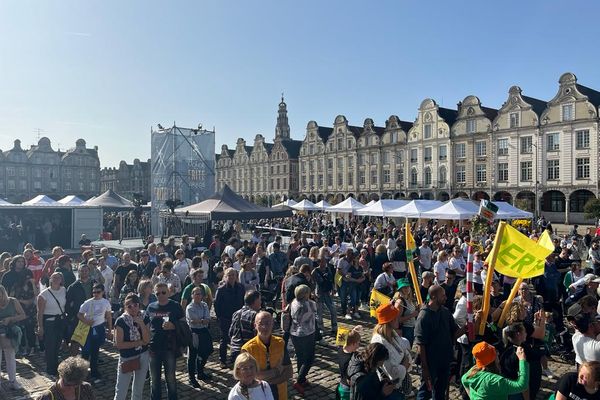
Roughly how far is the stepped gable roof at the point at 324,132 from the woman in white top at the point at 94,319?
5856 centimetres

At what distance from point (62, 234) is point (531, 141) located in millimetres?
40390

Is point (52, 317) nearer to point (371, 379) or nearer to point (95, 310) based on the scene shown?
point (95, 310)

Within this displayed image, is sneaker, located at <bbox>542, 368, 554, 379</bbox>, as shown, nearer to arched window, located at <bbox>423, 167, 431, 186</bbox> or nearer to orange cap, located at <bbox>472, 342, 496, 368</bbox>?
orange cap, located at <bbox>472, 342, 496, 368</bbox>

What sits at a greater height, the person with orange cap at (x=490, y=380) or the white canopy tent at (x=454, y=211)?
the white canopy tent at (x=454, y=211)

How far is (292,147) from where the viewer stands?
7088cm

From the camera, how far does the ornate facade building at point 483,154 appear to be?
39344mm

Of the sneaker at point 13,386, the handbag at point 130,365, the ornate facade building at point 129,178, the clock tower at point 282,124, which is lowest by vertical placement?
the sneaker at point 13,386

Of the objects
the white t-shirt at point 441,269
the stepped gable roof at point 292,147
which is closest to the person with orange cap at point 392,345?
the white t-shirt at point 441,269

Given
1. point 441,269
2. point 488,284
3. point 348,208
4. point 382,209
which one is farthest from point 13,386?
point 348,208

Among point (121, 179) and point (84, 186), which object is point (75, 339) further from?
point (121, 179)

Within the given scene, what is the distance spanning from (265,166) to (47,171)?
128 feet

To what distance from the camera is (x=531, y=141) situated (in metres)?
42.1

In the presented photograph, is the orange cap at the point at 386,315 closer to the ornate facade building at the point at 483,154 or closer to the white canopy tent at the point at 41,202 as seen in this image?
the white canopy tent at the point at 41,202

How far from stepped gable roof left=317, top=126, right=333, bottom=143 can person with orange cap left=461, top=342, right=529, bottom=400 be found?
199 feet
